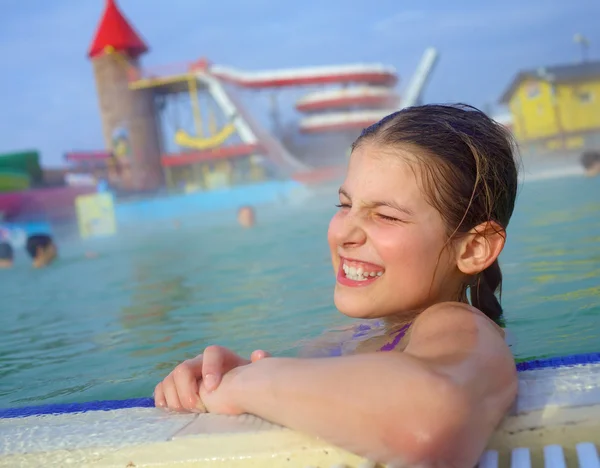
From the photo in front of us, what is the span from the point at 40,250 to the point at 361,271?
20.4 feet

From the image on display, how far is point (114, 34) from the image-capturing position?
19.5 metres

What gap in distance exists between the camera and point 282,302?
10.3 feet

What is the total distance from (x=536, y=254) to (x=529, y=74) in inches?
751

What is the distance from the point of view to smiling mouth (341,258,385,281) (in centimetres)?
140

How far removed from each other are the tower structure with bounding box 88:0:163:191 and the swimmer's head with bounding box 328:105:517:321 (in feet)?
61.2

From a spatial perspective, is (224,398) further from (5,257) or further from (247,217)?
(247,217)

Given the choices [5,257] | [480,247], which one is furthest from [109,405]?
[5,257]

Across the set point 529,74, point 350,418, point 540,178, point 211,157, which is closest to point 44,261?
point 350,418

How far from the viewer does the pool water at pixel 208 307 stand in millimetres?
2059

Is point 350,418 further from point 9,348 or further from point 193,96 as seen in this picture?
point 193,96

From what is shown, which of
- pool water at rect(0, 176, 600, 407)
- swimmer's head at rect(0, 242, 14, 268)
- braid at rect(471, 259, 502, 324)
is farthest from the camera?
swimmer's head at rect(0, 242, 14, 268)

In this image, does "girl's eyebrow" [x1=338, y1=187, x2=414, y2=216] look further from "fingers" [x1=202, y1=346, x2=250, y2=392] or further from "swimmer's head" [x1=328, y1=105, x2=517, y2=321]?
"fingers" [x1=202, y1=346, x2=250, y2=392]

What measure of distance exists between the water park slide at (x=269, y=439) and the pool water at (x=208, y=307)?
0.60m

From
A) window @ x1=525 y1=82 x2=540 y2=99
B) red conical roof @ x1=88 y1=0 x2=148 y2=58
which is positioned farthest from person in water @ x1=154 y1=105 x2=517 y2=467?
window @ x1=525 y1=82 x2=540 y2=99
